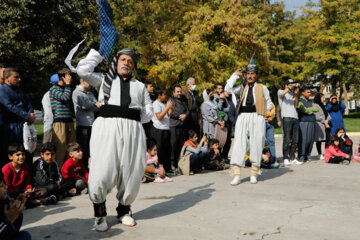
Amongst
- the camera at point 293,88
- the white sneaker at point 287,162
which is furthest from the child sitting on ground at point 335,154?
the camera at point 293,88

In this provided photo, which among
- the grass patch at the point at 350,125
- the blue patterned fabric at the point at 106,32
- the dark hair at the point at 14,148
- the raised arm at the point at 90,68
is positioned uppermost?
the blue patterned fabric at the point at 106,32

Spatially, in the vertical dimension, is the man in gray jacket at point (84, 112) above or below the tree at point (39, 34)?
below

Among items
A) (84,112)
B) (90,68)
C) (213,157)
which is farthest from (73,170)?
(213,157)

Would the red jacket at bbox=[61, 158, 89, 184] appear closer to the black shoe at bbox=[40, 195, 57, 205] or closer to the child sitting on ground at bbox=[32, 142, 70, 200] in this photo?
the child sitting on ground at bbox=[32, 142, 70, 200]

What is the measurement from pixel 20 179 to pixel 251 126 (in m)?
4.01

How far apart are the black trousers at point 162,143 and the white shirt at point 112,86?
3885mm

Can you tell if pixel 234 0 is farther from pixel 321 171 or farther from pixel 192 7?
pixel 321 171

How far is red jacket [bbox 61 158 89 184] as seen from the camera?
6.60 metres

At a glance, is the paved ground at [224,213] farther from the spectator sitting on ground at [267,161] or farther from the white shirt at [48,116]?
the spectator sitting on ground at [267,161]

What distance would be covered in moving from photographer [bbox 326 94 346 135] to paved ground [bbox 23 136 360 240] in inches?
169

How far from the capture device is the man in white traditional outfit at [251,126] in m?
7.43

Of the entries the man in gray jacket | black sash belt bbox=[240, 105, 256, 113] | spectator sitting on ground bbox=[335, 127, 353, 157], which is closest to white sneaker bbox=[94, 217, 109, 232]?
the man in gray jacket

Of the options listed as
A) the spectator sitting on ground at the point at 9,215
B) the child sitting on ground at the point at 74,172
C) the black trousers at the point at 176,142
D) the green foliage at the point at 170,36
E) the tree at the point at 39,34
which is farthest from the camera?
the green foliage at the point at 170,36

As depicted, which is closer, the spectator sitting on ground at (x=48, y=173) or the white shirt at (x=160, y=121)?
the spectator sitting on ground at (x=48, y=173)
